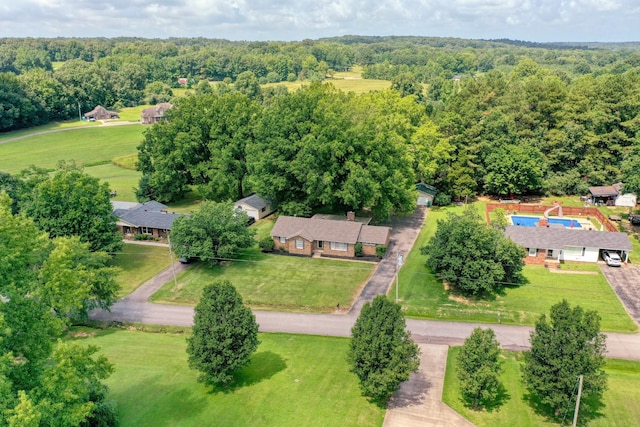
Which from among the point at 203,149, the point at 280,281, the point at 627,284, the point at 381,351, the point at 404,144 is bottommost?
the point at 280,281

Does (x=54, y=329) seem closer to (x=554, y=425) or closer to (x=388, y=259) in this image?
(x=554, y=425)

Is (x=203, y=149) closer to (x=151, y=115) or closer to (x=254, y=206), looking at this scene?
(x=254, y=206)

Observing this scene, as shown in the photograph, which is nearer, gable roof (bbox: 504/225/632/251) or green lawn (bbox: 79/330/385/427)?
green lawn (bbox: 79/330/385/427)

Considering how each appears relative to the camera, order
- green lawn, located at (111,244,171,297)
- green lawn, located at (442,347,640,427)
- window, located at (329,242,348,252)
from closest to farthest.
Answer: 1. green lawn, located at (442,347,640,427)
2. green lawn, located at (111,244,171,297)
3. window, located at (329,242,348,252)

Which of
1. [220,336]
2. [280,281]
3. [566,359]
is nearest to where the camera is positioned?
[566,359]

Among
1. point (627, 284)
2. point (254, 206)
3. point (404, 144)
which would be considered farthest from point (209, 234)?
point (627, 284)

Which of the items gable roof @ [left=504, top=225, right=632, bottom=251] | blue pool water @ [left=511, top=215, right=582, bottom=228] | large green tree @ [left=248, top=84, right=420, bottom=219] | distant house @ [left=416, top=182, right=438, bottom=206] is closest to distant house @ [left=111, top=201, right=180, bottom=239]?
large green tree @ [left=248, top=84, right=420, bottom=219]

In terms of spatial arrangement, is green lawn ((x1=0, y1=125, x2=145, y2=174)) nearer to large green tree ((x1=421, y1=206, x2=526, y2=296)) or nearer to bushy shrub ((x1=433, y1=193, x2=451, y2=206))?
bushy shrub ((x1=433, y1=193, x2=451, y2=206))

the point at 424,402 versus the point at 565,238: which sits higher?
the point at 565,238
